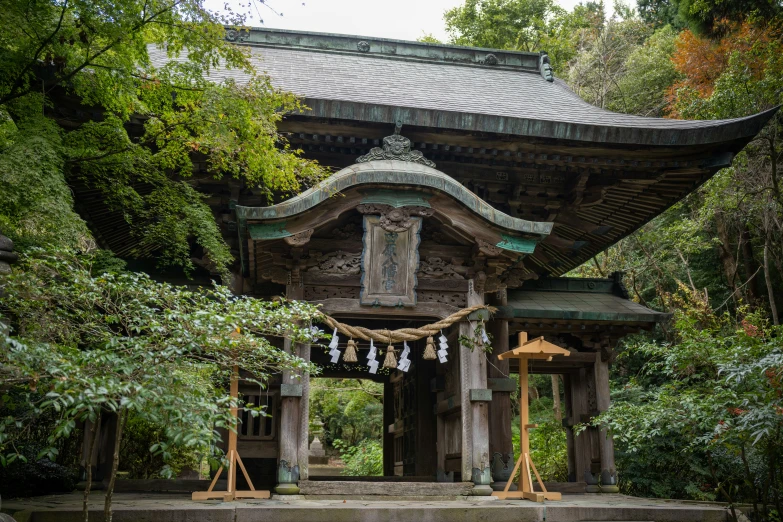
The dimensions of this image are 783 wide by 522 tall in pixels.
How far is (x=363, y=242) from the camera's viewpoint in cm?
702

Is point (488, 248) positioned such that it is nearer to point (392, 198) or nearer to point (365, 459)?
point (392, 198)

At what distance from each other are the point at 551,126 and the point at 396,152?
187cm

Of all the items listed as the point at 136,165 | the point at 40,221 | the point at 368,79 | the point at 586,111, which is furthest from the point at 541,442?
the point at 40,221

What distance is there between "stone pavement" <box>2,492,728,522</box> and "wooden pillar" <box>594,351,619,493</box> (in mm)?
2148

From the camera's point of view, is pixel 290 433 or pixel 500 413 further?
pixel 500 413

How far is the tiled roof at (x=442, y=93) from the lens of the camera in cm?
743

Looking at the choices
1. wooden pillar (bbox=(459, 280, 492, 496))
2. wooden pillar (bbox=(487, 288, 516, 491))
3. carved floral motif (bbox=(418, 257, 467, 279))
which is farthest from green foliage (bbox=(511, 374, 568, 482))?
carved floral motif (bbox=(418, 257, 467, 279))

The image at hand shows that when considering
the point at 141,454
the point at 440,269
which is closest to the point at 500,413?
the point at 440,269

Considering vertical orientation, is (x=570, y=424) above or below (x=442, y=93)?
below

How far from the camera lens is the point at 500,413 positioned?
843 cm

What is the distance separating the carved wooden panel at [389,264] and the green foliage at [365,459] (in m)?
10.8

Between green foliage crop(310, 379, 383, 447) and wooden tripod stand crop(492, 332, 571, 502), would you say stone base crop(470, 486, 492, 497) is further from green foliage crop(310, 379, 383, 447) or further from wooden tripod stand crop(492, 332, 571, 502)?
green foliage crop(310, 379, 383, 447)

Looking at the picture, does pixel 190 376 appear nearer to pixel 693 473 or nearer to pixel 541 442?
pixel 693 473

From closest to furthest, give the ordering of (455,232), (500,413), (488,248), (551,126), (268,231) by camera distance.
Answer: (268,231), (488,248), (455,232), (551,126), (500,413)
